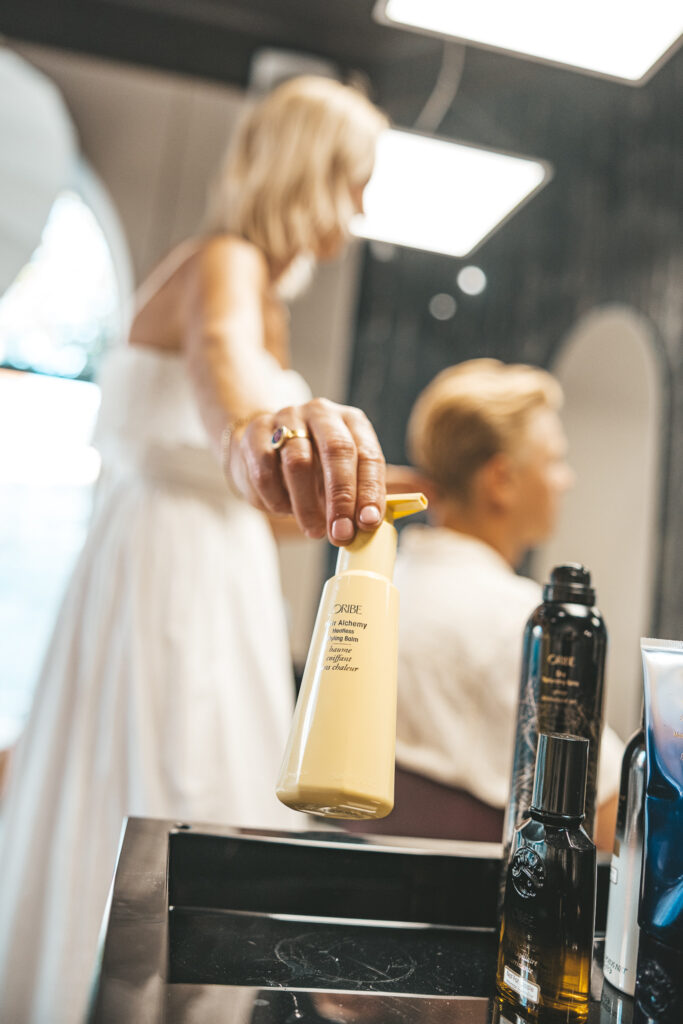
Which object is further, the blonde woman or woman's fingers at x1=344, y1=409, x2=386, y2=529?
the blonde woman

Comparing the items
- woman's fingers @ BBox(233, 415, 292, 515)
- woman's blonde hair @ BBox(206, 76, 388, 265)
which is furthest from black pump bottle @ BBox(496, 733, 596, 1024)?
woman's blonde hair @ BBox(206, 76, 388, 265)

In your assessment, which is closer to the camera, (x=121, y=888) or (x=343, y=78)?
(x=121, y=888)

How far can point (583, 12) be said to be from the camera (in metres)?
1.20

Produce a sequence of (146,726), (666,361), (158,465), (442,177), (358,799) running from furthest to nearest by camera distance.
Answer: (666,361)
(442,177)
(158,465)
(146,726)
(358,799)

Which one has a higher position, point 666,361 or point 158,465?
point 666,361

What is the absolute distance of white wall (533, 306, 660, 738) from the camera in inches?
96.3

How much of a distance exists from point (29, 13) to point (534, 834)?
11.2 ft

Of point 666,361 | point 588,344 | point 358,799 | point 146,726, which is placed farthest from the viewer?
point 588,344

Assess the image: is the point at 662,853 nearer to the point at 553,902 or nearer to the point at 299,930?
the point at 553,902

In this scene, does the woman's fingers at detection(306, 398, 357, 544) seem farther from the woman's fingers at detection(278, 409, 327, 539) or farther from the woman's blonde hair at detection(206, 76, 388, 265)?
the woman's blonde hair at detection(206, 76, 388, 265)

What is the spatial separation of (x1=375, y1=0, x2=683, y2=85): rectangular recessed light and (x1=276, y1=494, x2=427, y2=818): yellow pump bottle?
1.02 metres

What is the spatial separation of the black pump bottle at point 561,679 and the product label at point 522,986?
12 cm

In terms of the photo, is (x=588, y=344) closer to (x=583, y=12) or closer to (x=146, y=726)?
(x=583, y=12)

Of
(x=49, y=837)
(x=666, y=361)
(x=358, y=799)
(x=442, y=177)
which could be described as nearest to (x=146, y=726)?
(x=49, y=837)
